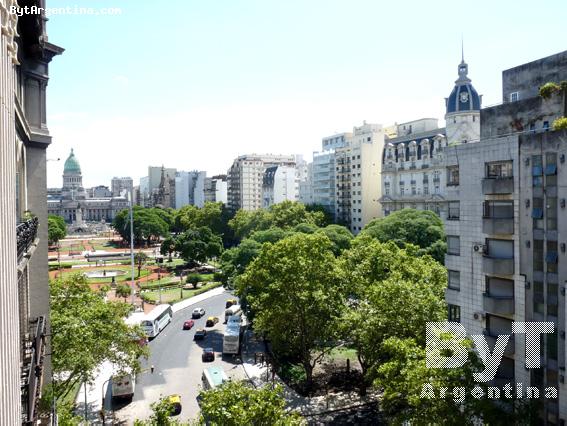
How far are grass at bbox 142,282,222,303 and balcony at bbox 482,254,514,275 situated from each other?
5378cm

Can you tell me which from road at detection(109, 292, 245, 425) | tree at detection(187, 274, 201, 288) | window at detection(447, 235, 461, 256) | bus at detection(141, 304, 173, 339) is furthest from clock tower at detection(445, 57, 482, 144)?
window at detection(447, 235, 461, 256)

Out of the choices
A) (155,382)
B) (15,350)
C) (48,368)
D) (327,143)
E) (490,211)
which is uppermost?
(327,143)

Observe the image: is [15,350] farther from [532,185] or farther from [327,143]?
[327,143]

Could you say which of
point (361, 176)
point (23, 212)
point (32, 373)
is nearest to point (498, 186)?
point (32, 373)

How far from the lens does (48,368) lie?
26797 millimetres

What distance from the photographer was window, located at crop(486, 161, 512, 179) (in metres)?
25.0

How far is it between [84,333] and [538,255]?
25.0m

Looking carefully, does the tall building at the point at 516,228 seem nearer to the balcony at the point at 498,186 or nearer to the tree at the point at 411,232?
the balcony at the point at 498,186

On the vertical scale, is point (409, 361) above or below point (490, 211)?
below

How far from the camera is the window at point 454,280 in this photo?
2778cm

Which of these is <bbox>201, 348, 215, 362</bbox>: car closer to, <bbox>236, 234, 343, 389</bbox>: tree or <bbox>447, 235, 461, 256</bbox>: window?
<bbox>236, 234, 343, 389</bbox>: tree

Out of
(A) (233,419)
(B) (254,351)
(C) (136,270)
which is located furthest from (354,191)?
(A) (233,419)

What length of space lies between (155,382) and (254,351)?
441 inches

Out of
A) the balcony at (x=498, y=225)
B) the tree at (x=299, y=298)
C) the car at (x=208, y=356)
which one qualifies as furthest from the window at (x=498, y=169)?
the car at (x=208, y=356)
